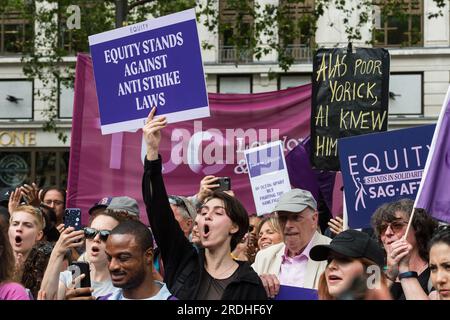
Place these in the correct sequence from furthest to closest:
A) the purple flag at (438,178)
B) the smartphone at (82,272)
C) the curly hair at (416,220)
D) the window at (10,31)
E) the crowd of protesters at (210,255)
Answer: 1. the window at (10,31)
2. the curly hair at (416,220)
3. the purple flag at (438,178)
4. the smartphone at (82,272)
5. the crowd of protesters at (210,255)

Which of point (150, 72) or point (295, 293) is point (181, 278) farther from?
point (150, 72)

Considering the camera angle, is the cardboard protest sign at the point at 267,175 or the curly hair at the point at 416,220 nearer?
the curly hair at the point at 416,220

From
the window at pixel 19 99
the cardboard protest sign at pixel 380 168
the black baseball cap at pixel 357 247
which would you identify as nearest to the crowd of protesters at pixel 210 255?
the black baseball cap at pixel 357 247

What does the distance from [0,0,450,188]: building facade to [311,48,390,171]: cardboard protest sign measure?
23.1 m

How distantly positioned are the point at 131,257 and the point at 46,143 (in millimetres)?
29818

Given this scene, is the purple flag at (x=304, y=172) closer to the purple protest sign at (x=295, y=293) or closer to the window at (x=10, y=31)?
the purple protest sign at (x=295, y=293)

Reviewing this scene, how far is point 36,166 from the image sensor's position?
3444 cm

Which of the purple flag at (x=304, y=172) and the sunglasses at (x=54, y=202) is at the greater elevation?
the purple flag at (x=304, y=172)

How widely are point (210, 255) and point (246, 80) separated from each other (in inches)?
1127

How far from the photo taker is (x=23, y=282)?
20.6 feet

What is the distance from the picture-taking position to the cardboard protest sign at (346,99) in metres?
9.34

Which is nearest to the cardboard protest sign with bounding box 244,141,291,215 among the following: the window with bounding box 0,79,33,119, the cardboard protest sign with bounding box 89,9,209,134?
the cardboard protest sign with bounding box 89,9,209,134

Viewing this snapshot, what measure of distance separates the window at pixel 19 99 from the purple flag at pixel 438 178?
1153 inches
